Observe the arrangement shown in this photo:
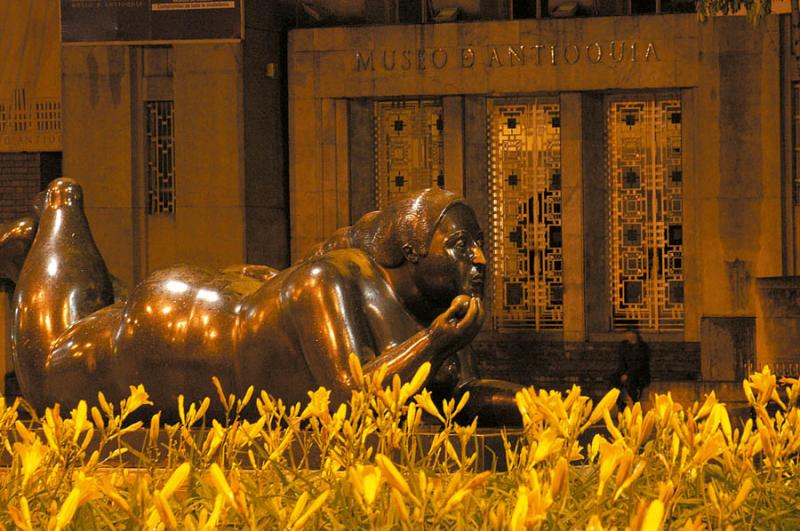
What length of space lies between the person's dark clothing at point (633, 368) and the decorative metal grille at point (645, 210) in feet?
17.5

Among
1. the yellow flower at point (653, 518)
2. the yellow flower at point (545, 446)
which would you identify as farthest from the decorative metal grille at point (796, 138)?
the yellow flower at point (653, 518)

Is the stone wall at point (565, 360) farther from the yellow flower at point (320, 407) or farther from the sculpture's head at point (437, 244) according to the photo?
the yellow flower at point (320, 407)

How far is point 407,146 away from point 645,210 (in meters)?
3.63

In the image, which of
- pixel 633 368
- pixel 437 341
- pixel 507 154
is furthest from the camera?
pixel 507 154

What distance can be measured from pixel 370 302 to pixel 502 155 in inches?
634

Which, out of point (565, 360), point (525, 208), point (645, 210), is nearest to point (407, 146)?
point (525, 208)

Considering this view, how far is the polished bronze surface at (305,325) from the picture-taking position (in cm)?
594

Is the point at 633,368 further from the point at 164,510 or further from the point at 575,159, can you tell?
the point at 164,510

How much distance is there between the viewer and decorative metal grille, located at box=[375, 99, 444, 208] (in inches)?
877

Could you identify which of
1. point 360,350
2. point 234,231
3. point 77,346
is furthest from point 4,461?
point 234,231

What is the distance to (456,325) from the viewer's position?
18.8 feet

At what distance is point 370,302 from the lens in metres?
6.13

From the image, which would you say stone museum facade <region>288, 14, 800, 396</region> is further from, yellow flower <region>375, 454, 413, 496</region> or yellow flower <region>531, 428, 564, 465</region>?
yellow flower <region>375, 454, 413, 496</region>

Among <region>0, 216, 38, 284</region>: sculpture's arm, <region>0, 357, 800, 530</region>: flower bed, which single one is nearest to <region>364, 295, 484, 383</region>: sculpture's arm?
<region>0, 357, 800, 530</region>: flower bed
